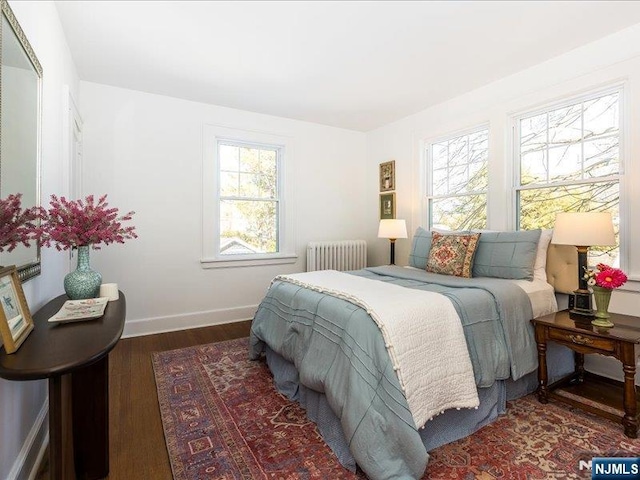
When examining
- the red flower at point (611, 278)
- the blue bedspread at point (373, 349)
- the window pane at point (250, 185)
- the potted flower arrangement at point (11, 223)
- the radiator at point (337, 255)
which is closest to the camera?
the potted flower arrangement at point (11, 223)

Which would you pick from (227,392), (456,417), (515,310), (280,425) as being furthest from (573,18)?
(227,392)

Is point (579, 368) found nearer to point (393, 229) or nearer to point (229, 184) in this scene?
point (393, 229)

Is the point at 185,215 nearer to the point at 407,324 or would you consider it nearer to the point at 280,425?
the point at 280,425

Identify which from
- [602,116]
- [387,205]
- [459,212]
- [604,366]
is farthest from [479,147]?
[604,366]

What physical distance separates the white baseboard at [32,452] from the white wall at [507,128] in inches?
138

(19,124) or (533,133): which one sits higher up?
(533,133)

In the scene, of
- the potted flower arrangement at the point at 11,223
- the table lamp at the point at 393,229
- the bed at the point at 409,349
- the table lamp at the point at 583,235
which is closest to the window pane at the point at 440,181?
the table lamp at the point at 393,229

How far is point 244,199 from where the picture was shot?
411cm

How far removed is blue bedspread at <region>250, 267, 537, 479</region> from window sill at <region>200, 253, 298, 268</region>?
138cm

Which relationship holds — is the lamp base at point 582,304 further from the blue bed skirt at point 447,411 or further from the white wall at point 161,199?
the white wall at point 161,199

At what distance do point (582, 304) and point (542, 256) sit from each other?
465mm

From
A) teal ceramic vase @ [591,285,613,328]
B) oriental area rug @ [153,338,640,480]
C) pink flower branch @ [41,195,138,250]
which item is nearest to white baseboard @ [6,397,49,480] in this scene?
oriental area rug @ [153,338,640,480]

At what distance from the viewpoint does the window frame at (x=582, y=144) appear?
2428mm

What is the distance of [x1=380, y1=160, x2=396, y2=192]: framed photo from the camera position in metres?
4.41
